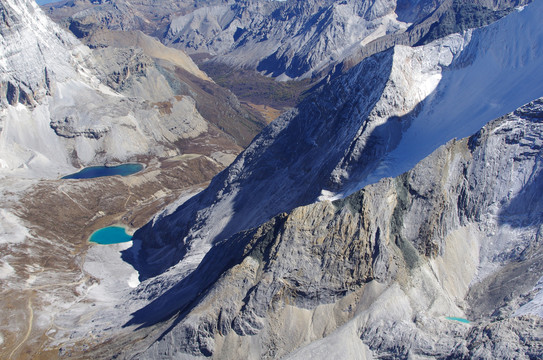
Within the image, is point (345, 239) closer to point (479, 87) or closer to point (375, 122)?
point (375, 122)

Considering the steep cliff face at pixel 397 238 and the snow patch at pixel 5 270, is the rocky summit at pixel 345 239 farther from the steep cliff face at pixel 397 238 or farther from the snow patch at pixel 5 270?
the snow patch at pixel 5 270

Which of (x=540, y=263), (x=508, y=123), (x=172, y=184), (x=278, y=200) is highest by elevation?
(x=508, y=123)

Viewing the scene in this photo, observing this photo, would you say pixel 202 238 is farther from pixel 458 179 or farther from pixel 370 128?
pixel 458 179

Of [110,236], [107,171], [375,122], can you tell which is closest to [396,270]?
[375,122]

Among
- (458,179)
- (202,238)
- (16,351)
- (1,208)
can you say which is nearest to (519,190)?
(458,179)

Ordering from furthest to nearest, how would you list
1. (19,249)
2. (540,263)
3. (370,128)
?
(19,249) < (370,128) < (540,263)

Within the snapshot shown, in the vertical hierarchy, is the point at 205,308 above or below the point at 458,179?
below

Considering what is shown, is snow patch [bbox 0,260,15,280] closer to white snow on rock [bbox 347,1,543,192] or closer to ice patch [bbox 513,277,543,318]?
white snow on rock [bbox 347,1,543,192]
